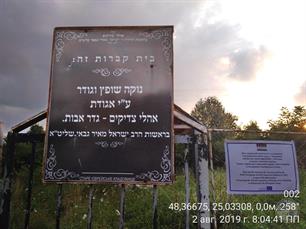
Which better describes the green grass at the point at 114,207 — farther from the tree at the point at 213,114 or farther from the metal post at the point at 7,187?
the tree at the point at 213,114

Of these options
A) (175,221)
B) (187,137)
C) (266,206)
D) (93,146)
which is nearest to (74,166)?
(93,146)

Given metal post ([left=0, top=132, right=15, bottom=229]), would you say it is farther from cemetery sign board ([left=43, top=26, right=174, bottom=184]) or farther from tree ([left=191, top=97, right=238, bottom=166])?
tree ([left=191, top=97, right=238, bottom=166])

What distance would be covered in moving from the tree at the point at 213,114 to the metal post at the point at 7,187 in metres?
36.9

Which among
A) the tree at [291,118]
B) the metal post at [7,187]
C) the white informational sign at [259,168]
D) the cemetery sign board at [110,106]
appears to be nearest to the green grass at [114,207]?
the white informational sign at [259,168]

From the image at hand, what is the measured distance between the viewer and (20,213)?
322 inches

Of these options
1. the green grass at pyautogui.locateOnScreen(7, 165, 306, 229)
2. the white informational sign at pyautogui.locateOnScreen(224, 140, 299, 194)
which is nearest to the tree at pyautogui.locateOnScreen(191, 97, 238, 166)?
the green grass at pyautogui.locateOnScreen(7, 165, 306, 229)

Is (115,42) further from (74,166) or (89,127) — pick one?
(74,166)

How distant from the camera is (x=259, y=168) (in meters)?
5.70

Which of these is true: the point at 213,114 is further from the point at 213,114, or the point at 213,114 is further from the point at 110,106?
the point at 110,106

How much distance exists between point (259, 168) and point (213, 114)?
123 ft

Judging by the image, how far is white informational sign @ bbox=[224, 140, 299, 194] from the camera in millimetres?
5652

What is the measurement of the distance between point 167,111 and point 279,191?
8.21ft

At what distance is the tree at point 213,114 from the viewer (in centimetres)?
4193

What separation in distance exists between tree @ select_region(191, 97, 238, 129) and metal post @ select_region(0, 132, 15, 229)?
36.9 metres
